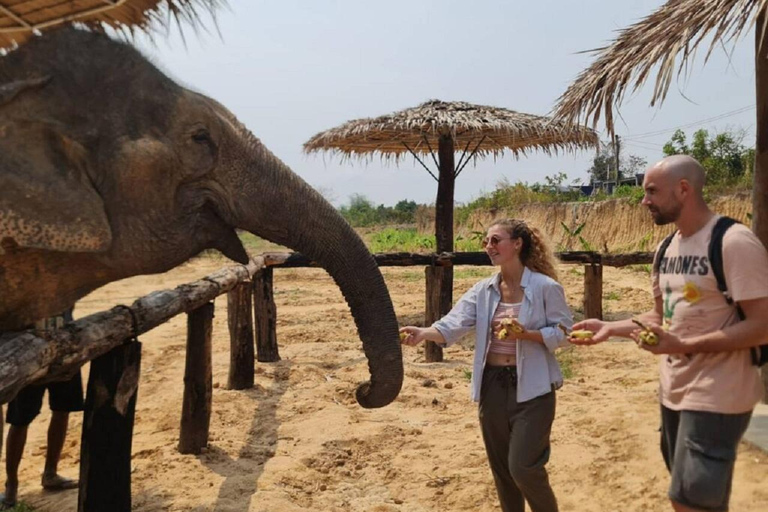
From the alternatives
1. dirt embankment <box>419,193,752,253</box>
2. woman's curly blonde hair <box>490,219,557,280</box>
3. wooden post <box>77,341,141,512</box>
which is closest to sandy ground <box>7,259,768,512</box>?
wooden post <box>77,341,141,512</box>

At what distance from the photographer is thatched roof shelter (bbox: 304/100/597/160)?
893cm

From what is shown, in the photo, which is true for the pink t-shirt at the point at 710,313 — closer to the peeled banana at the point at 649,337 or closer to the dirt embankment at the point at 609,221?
the peeled banana at the point at 649,337

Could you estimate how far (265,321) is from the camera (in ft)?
25.7

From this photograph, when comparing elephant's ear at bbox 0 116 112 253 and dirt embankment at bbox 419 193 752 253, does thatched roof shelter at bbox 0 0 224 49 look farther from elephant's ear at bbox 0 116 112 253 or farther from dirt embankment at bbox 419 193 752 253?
dirt embankment at bbox 419 193 752 253

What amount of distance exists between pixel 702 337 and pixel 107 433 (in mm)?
2433

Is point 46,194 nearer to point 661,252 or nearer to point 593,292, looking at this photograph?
point 661,252

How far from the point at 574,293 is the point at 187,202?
37.8 ft

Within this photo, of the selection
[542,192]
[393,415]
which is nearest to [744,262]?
[393,415]

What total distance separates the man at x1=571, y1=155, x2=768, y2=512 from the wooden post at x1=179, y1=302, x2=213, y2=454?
320cm

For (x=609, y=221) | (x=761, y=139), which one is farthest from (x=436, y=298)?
(x=609, y=221)

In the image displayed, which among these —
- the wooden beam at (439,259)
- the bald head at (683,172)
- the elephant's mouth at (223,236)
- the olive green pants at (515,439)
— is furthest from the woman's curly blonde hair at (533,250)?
the wooden beam at (439,259)

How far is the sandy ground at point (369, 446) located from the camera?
4047 mm

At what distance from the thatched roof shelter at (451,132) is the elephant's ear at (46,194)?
6.63m

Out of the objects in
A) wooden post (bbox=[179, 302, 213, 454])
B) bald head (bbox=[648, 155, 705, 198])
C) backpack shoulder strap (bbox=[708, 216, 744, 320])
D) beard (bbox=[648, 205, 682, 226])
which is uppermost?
bald head (bbox=[648, 155, 705, 198])
